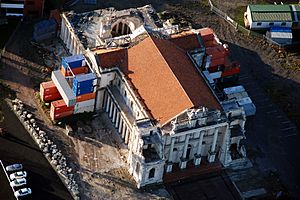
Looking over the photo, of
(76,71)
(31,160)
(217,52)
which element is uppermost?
(217,52)

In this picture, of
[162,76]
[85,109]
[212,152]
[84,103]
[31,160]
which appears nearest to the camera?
[31,160]

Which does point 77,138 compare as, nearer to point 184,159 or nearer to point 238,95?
point 184,159

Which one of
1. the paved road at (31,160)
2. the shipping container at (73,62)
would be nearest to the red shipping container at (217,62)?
the shipping container at (73,62)

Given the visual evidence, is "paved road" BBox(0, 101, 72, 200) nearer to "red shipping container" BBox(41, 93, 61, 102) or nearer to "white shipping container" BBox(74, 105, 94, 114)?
"red shipping container" BBox(41, 93, 61, 102)

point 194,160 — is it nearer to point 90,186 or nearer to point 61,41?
point 90,186

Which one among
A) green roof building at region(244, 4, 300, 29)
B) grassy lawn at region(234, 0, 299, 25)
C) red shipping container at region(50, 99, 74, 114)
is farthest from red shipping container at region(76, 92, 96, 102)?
grassy lawn at region(234, 0, 299, 25)

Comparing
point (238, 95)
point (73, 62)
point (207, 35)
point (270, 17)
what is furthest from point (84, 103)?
point (270, 17)

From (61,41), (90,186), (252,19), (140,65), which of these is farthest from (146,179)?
(252,19)

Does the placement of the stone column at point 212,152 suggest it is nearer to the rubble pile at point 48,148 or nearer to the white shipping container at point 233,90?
the white shipping container at point 233,90
